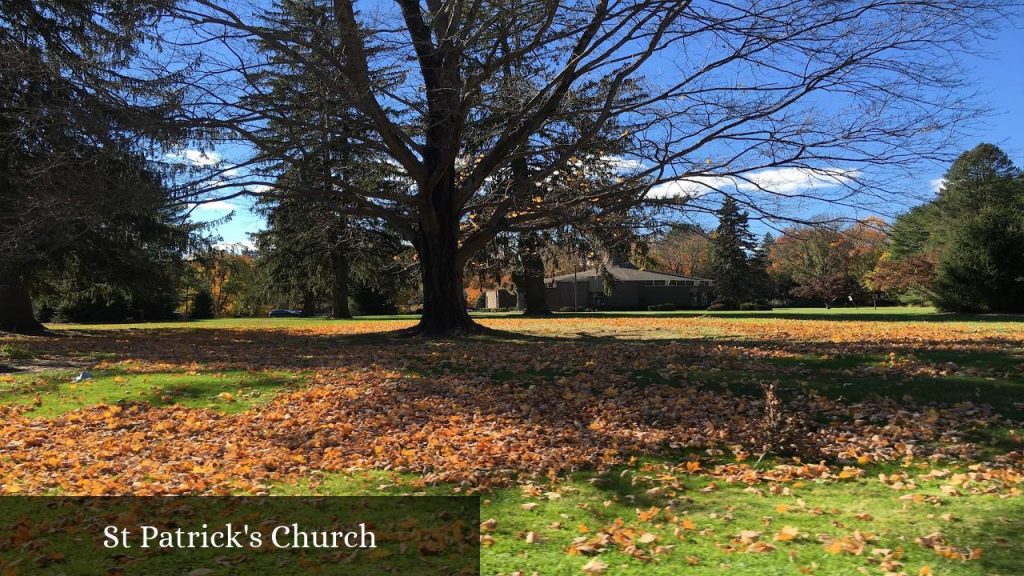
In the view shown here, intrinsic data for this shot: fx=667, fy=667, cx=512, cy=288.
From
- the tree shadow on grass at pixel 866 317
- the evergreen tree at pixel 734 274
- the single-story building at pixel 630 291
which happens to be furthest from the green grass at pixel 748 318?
the single-story building at pixel 630 291

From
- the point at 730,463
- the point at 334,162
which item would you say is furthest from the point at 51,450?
the point at 334,162

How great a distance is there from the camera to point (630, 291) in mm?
57719

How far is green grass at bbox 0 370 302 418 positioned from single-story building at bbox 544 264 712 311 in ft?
155

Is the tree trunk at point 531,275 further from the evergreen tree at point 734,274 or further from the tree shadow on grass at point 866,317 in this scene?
the evergreen tree at point 734,274

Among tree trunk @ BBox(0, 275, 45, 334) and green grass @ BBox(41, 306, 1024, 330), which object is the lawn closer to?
tree trunk @ BBox(0, 275, 45, 334)

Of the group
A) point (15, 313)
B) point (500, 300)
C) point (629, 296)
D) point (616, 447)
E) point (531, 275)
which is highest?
point (531, 275)

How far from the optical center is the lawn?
404 centimetres

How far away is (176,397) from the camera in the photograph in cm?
866

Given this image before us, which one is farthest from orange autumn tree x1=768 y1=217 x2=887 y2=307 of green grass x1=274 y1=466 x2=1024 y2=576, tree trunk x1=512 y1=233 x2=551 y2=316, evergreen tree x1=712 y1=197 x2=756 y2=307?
green grass x1=274 y1=466 x2=1024 y2=576

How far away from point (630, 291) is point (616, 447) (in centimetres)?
5238

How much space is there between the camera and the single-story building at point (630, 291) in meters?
57.4

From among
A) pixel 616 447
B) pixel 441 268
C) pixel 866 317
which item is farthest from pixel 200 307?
pixel 616 447

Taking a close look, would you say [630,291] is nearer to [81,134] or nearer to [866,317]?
[866,317]

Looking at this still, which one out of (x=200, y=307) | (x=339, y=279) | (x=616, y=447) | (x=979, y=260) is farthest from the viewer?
(x=200, y=307)
